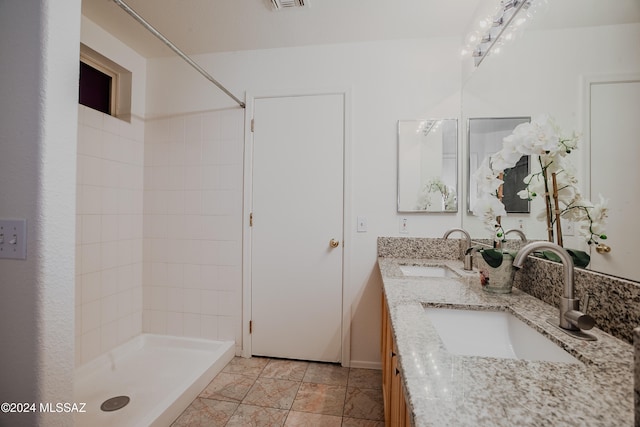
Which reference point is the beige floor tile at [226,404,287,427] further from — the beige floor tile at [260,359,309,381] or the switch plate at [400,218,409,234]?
the switch plate at [400,218,409,234]

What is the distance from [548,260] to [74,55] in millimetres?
1816

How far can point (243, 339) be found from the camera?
214 cm

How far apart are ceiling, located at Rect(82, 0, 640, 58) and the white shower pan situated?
2.23m

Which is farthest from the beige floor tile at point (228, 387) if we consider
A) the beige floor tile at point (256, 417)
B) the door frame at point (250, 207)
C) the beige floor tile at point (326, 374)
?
the beige floor tile at point (326, 374)

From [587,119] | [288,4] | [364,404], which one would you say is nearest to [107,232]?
[288,4]

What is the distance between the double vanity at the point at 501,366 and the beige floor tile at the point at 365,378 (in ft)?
3.55

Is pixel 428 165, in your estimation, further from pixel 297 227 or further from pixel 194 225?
pixel 194 225

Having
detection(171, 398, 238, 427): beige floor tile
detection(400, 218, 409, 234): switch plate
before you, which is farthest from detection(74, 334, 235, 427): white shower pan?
detection(400, 218, 409, 234): switch plate

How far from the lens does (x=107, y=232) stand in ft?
6.62

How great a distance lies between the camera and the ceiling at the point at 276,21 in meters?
1.69

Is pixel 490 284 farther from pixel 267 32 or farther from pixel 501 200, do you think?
pixel 267 32

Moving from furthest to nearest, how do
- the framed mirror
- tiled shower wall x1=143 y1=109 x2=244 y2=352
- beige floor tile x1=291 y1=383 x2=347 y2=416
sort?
1. tiled shower wall x1=143 y1=109 x2=244 y2=352
2. beige floor tile x1=291 y1=383 x2=347 y2=416
3. the framed mirror

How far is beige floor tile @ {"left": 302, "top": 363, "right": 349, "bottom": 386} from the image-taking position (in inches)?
73.0

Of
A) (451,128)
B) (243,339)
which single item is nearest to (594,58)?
(451,128)
